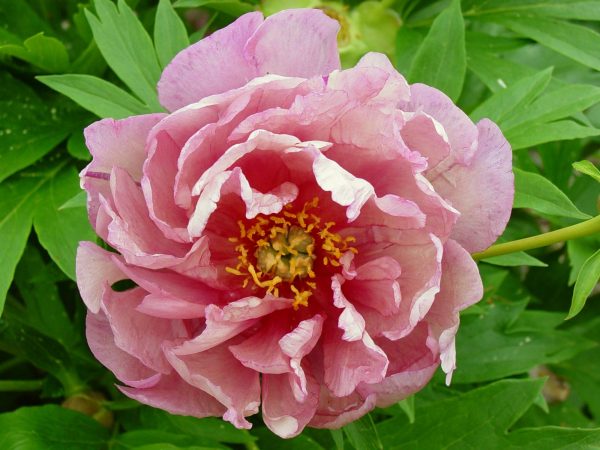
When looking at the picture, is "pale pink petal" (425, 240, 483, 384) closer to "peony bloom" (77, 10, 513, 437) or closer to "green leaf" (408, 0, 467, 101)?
"peony bloom" (77, 10, 513, 437)

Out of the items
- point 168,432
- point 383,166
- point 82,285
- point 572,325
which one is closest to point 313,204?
point 383,166

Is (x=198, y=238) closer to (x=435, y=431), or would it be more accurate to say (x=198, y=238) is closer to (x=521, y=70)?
(x=435, y=431)

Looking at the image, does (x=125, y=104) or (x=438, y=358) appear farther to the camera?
(x=125, y=104)

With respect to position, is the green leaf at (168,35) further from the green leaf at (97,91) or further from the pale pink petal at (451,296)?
the pale pink petal at (451,296)

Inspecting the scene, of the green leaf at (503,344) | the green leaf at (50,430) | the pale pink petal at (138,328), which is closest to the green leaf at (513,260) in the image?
the green leaf at (503,344)

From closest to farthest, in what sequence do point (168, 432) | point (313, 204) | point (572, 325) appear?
point (313, 204)
point (168, 432)
point (572, 325)

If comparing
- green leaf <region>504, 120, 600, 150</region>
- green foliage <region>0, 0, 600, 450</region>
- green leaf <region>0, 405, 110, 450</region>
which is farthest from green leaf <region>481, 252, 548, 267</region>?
green leaf <region>0, 405, 110, 450</region>

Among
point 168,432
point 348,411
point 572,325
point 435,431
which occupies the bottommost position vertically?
point 572,325
